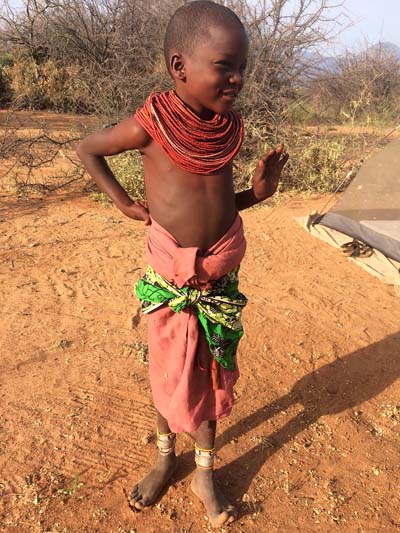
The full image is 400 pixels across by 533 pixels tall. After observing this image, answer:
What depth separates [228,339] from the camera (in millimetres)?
1666

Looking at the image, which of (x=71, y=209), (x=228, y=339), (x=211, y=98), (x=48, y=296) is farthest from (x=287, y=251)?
(x=211, y=98)

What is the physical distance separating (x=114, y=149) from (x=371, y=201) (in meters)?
3.60

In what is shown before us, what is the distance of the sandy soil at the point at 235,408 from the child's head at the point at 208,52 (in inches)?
58.6

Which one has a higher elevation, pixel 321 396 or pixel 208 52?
pixel 208 52

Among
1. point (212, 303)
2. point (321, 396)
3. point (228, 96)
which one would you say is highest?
point (228, 96)

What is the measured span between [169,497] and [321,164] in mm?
5051

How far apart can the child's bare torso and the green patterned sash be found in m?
0.15

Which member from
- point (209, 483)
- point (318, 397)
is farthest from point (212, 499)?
point (318, 397)

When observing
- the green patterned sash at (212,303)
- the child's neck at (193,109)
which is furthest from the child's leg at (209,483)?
the child's neck at (193,109)

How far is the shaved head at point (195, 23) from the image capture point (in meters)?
1.28

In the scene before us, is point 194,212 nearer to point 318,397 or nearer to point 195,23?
point 195,23

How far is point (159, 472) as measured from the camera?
1.92 metres

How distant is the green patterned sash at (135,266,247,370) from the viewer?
1.60 m

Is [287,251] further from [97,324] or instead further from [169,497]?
[169,497]
